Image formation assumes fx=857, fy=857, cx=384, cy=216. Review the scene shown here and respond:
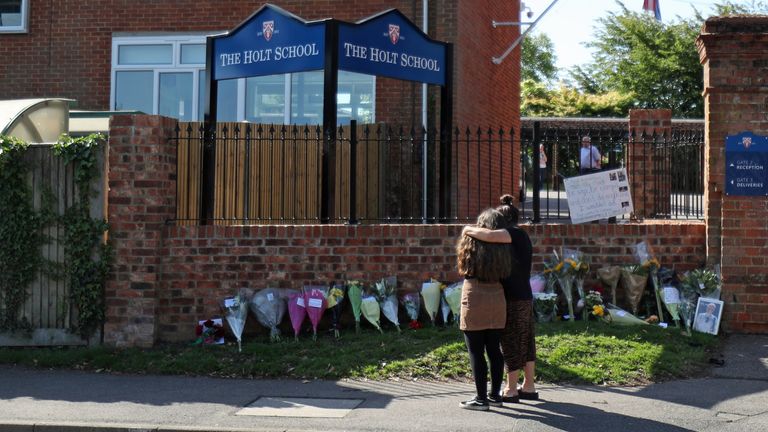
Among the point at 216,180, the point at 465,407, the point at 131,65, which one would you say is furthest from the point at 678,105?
the point at 465,407

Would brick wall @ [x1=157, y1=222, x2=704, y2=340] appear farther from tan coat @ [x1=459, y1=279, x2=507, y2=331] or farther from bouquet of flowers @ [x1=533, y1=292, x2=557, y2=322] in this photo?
tan coat @ [x1=459, y1=279, x2=507, y2=331]

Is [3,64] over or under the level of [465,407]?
over

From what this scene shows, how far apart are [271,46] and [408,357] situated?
14.1ft

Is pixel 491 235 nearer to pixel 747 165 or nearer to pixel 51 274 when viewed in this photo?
pixel 747 165

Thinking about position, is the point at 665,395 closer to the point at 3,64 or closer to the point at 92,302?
the point at 92,302

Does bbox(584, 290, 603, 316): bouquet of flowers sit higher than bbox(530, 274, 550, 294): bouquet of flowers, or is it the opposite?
bbox(530, 274, 550, 294): bouquet of flowers

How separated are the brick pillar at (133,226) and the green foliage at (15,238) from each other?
861 mm

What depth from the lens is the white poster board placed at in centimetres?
939

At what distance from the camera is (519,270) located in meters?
6.79

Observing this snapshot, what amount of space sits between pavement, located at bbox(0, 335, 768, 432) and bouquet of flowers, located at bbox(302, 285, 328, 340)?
1185 mm

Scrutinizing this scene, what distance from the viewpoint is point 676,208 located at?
9.86 metres

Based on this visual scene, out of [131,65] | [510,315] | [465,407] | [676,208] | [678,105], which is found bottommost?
[465,407]

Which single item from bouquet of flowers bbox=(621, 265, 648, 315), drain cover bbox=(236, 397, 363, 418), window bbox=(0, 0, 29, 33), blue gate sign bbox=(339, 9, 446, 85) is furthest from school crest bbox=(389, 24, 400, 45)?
window bbox=(0, 0, 29, 33)

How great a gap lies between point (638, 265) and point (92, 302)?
18.9 feet
